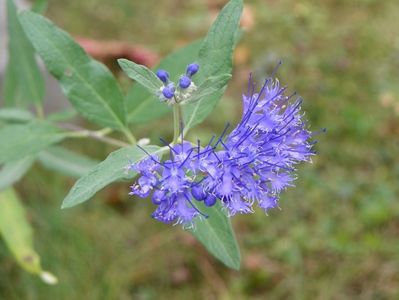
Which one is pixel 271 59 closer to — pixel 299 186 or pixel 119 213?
pixel 299 186

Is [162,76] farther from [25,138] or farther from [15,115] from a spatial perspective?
[15,115]

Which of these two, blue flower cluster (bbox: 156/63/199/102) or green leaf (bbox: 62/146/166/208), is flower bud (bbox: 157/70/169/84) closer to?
blue flower cluster (bbox: 156/63/199/102)

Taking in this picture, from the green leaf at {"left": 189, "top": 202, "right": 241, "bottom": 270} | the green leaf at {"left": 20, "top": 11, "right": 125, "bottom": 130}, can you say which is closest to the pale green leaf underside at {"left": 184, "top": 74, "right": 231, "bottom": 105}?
the green leaf at {"left": 189, "top": 202, "right": 241, "bottom": 270}

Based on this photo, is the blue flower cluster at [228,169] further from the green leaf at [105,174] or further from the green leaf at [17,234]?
the green leaf at [17,234]

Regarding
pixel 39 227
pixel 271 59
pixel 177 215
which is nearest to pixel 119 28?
pixel 271 59

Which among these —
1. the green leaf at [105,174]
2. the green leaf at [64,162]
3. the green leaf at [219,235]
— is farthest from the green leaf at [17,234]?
the green leaf at [105,174]
